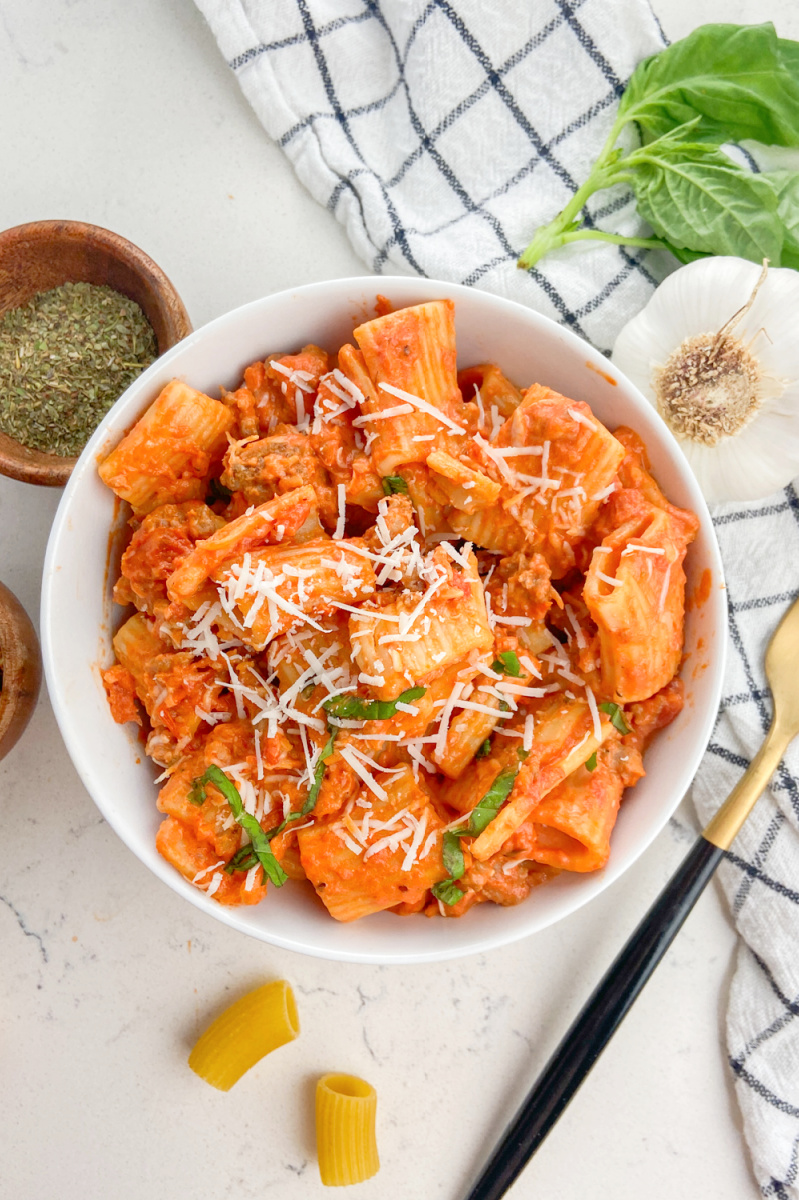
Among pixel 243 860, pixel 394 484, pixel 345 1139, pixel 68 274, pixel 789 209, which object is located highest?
pixel 68 274

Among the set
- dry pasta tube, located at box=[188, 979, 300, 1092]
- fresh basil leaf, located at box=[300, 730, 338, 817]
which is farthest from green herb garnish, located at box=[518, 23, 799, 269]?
dry pasta tube, located at box=[188, 979, 300, 1092]

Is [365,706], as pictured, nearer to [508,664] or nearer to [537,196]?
[508,664]

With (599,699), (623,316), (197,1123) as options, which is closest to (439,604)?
(599,699)

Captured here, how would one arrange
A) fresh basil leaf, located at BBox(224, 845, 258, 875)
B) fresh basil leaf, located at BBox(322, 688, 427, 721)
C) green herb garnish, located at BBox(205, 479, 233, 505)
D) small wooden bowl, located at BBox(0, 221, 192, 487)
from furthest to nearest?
1. small wooden bowl, located at BBox(0, 221, 192, 487)
2. green herb garnish, located at BBox(205, 479, 233, 505)
3. fresh basil leaf, located at BBox(224, 845, 258, 875)
4. fresh basil leaf, located at BBox(322, 688, 427, 721)

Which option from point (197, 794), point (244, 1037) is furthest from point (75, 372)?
point (244, 1037)

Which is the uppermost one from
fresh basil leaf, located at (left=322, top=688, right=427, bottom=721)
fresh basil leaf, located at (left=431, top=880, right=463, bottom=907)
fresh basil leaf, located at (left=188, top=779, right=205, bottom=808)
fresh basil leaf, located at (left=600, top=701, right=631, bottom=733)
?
fresh basil leaf, located at (left=322, top=688, right=427, bottom=721)

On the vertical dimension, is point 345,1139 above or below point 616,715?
below

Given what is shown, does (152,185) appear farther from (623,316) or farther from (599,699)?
(599,699)

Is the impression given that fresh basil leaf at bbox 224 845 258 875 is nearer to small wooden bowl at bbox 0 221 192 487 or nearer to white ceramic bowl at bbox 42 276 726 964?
white ceramic bowl at bbox 42 276 726 964
